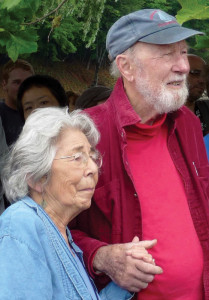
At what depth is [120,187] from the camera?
2.28 m

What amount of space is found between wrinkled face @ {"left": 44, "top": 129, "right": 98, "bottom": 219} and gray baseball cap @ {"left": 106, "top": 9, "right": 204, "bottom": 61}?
0.64 m

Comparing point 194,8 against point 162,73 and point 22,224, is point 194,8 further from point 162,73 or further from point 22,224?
point 22,224

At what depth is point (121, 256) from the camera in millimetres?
2061

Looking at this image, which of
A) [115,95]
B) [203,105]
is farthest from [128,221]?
[203,105]

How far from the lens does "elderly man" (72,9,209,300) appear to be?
2.24 meters

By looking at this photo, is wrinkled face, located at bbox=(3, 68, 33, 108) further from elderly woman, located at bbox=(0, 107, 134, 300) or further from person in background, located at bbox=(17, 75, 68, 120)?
elderly woman, located at bbox=(0, 107, 134, 300)

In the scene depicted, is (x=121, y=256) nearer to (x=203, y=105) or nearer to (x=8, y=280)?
(x=8, y=280)

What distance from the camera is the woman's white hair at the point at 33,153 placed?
76.9 inches

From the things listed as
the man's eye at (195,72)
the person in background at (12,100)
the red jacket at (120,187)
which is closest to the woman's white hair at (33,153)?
the red jacket at (120,187)

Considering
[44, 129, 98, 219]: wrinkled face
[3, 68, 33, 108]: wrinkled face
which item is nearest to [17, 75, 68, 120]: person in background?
[3, 68, 33, 108]: wrinkled face

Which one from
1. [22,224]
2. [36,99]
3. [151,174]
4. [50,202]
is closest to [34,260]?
[22,224]

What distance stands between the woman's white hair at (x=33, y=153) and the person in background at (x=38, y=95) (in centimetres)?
192

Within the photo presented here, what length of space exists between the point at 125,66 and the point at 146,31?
0.21 meters

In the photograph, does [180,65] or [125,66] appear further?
[125,66]
